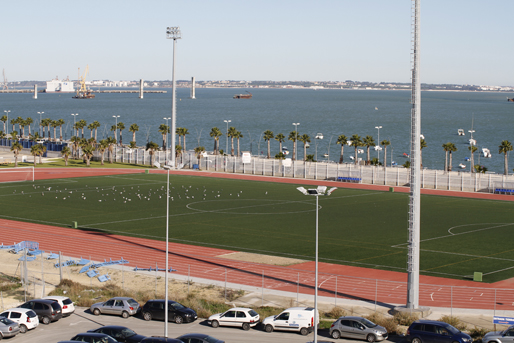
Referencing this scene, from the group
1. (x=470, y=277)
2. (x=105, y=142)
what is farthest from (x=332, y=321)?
Result: (x=105, y=142)

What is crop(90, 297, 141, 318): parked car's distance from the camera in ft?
122

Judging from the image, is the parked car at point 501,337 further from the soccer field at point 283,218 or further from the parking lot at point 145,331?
the soccer field at point 283,218

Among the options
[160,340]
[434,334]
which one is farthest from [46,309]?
[434,334]

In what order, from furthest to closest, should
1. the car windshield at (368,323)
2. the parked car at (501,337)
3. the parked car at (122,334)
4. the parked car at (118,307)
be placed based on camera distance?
the parked car at (118,307), the car windshield at (368,323), the parked car at (122,334), the parked car at (501,337)

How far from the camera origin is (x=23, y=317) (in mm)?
34750

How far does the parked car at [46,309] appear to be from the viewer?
1426 inches

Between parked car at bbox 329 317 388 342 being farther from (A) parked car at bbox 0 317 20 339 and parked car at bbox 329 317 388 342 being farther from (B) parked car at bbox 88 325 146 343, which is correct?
(A) parked car at bbox 0 317 20 339

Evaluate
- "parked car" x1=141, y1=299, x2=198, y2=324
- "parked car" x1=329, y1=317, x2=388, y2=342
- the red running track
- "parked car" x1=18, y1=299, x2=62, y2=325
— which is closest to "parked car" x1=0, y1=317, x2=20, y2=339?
"parked car" x1=18, y1=299, x2=62, y2=325

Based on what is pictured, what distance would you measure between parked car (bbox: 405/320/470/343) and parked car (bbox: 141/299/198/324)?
1196 cm

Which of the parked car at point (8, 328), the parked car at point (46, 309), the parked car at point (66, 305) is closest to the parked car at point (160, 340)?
the parked car at point (8, 328)

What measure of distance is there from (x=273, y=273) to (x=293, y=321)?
14.0 meters

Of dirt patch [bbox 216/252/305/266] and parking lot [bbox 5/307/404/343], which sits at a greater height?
dirt patch [bbox 216/252/305/266]

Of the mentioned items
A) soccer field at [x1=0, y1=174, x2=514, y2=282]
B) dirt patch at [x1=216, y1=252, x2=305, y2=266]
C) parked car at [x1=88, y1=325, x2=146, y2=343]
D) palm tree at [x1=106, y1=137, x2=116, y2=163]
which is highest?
palm tree at [x1=106, y1=137, x2=116, y2=163]

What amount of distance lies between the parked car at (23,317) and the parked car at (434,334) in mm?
19900
